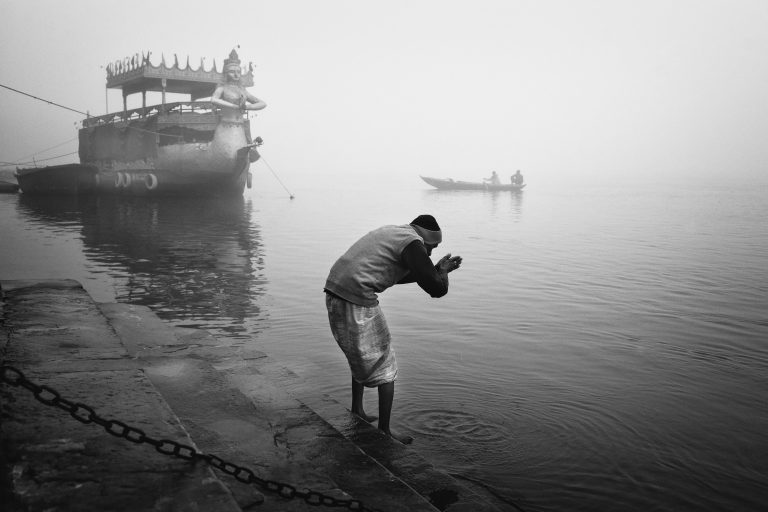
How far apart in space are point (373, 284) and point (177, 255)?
36.4ft

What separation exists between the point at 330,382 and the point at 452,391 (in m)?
1.15

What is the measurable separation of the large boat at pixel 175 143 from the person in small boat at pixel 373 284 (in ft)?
101

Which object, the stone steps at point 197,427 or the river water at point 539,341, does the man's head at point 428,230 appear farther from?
the river water at point 539,341

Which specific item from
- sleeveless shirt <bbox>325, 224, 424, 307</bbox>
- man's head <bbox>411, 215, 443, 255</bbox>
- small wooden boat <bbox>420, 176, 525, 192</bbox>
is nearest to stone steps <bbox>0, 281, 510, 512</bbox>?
sleeveless shirt <bbox>325, 224, 424, 307</bbox>

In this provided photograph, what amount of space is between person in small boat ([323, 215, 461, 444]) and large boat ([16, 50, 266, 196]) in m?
30.7

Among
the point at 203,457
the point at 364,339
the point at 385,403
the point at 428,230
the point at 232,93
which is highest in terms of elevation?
the point at 232,93

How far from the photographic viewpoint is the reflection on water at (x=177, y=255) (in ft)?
28.0

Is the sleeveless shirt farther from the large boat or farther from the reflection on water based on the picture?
the large boat

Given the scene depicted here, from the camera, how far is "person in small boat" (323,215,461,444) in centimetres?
359

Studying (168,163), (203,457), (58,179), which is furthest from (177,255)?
(58,179)

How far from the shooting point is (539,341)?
728 centimetres

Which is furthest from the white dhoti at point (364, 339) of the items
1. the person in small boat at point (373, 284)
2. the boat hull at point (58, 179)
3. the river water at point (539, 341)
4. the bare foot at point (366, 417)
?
the boat hull at point (58, 179)

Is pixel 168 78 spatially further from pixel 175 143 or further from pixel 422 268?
pixel 422 268

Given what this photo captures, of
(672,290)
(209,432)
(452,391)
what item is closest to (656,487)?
(452,391)
